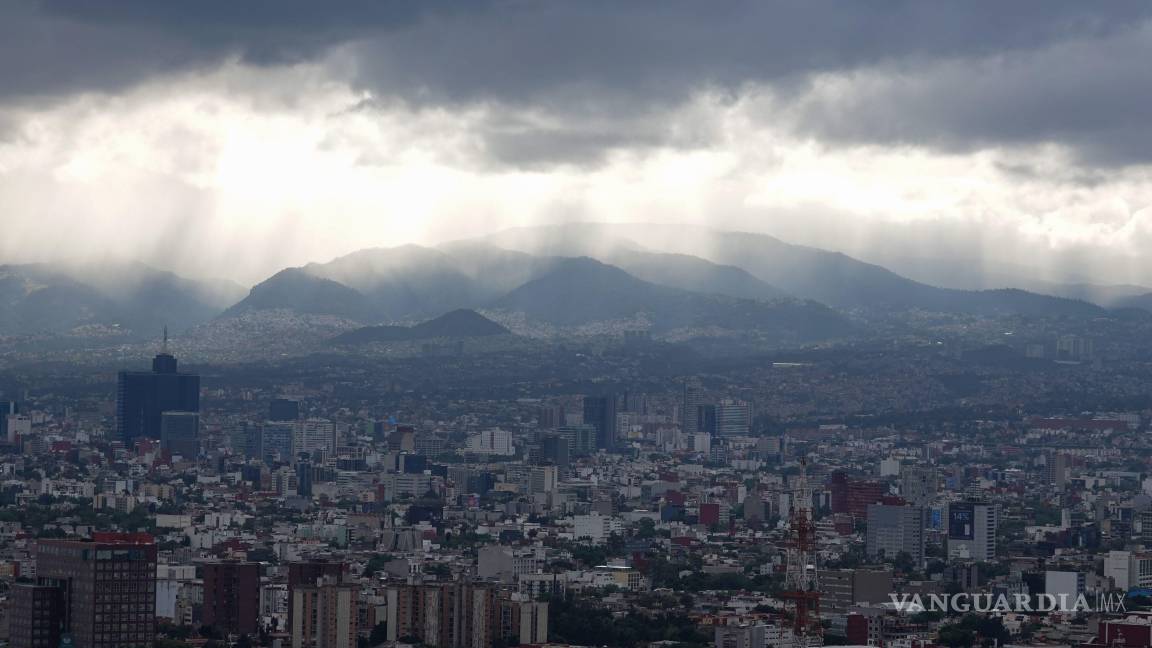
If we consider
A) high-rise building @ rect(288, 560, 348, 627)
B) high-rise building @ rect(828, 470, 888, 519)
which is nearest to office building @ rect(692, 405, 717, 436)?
high-rise building @ rect(828, 470, 888, 519)

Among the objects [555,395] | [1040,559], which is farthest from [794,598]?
[555,395]

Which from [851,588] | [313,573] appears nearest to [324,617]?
[313,573]

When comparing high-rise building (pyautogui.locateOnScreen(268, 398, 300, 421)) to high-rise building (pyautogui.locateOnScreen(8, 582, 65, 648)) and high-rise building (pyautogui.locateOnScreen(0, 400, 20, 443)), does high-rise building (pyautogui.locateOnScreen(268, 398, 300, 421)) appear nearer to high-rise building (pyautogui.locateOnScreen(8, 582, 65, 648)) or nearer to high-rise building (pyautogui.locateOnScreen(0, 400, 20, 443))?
high-rise building (pyautogui.locateOnScreen(0, 400, 20, 443))

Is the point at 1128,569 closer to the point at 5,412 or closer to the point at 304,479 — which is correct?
the point at 304,479

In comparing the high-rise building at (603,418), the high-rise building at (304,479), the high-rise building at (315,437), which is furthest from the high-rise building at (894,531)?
the high-rise building at (603,418)

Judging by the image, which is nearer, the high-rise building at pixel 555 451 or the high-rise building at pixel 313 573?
the high-rise building at pixel 313 573

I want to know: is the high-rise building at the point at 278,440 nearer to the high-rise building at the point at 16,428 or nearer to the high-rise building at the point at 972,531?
the high-rise building at the point at 16,428

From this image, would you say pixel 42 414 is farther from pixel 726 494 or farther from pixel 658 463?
pixel 726 494
